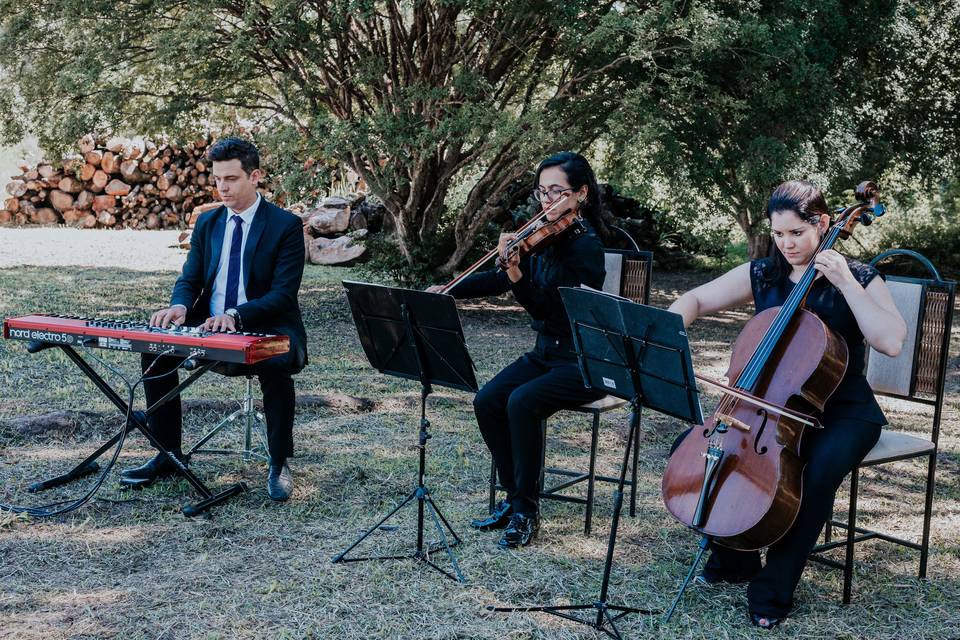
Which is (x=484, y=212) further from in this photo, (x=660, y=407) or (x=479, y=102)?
(x=660, y=407)

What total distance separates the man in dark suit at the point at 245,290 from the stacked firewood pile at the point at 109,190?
11.2 metres

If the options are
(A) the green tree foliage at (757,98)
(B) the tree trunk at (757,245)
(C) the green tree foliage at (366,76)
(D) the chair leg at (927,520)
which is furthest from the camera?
(B) the tree trunk at (757,245)

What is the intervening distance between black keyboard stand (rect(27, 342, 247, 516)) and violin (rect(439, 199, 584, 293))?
119cm

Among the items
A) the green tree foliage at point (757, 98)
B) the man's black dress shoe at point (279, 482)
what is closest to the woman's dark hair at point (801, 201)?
the man's black dress shoe at point (279, 482)

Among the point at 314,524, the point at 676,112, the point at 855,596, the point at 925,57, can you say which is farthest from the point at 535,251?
the point at 925,57

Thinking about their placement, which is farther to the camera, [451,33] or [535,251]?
[451,33]

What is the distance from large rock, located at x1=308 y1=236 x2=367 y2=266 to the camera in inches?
464

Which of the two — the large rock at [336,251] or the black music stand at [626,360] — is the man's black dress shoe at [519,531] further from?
the large rock at [336,251]

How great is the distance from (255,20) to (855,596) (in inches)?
230

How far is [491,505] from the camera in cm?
379

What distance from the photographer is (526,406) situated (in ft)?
11.4

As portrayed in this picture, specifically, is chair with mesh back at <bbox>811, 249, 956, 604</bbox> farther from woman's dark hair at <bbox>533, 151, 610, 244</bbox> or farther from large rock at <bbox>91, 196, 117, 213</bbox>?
large rock at <bbox>91, 196, 117, 213</bbox>

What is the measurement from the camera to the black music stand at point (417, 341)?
120 inches

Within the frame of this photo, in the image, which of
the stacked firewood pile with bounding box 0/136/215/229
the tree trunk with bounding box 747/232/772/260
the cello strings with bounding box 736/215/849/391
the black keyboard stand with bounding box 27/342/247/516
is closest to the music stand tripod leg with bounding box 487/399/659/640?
the cello strings with bounding box 736/215/849/391
